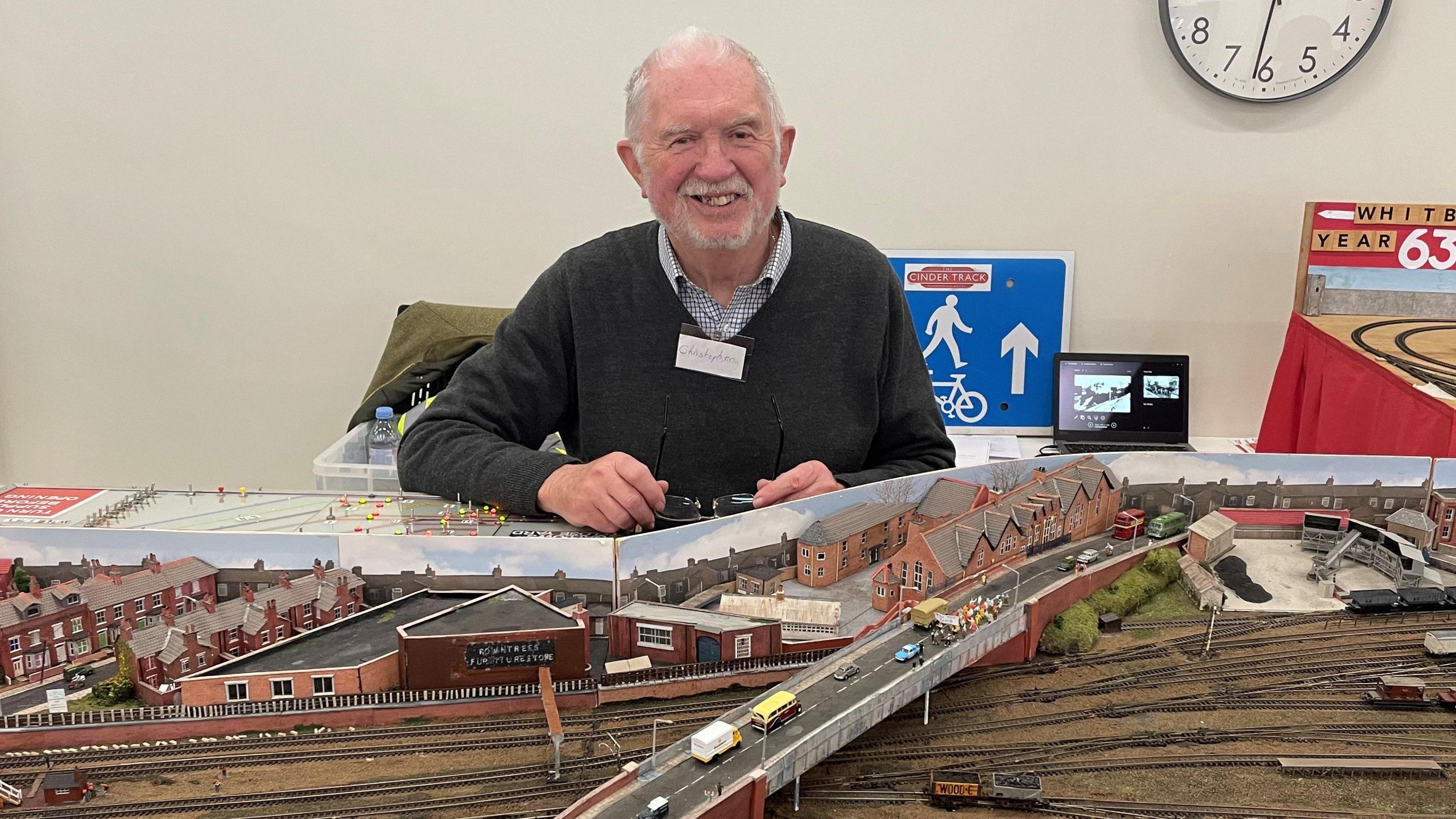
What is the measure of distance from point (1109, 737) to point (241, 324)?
16.3 ft

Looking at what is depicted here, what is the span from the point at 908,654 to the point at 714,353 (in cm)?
120

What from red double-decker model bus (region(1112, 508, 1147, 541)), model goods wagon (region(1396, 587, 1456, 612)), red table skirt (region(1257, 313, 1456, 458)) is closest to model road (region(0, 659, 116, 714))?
red double-decker model bus (region(1112, 508, 1147, 541))

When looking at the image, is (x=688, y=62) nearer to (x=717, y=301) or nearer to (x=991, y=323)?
(x=717, y=301)

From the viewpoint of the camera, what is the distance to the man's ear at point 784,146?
8.32 ft

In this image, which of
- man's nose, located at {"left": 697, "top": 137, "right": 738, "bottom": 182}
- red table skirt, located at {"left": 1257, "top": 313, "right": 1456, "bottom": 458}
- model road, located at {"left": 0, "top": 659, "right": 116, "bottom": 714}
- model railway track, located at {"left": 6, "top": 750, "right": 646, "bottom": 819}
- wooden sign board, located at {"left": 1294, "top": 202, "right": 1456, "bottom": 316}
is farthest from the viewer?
wooden sign board, located at {"left": 1294, "top": 202, "right": 1456, "bottom": 316}

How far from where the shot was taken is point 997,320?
479cm

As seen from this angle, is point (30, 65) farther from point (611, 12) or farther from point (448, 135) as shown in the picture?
point (611, 12)

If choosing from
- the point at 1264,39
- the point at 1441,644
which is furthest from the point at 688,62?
the point at 1264,39

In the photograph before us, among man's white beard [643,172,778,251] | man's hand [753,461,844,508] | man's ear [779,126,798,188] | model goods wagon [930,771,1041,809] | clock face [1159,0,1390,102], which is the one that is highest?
clock face [1159,0,1390,102]

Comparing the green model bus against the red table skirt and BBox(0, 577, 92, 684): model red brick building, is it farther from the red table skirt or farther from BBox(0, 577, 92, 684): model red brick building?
Result: BBox(0, 577, 92, 684): model red brick building

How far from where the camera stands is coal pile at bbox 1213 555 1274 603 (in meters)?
2.16

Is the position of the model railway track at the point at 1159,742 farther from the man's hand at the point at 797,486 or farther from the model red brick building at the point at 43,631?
the model red brick building at the point at 43,631

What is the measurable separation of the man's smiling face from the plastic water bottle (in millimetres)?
1568

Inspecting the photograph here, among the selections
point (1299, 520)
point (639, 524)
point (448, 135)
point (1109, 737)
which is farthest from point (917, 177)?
point (1109, 737)
